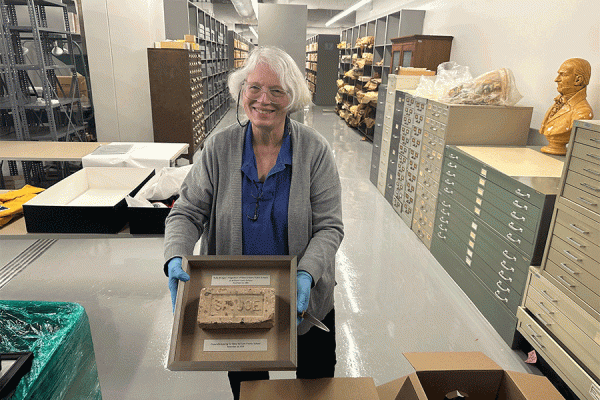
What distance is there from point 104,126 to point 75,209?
398 cm

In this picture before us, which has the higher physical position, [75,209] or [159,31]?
[159,31]

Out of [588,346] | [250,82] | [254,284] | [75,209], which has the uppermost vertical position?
[250,82]

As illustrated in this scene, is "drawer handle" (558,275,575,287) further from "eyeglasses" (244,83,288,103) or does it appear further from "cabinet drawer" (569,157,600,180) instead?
"eyeglasses" (244,83,288,103)

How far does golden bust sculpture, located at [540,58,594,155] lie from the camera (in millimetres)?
2775

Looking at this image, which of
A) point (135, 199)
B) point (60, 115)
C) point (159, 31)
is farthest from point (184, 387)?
point (159, 31)

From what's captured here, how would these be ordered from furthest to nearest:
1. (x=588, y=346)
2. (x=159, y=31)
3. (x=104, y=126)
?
(x=159, y=31)
(x=104, y=126)
(x=588, y=346)

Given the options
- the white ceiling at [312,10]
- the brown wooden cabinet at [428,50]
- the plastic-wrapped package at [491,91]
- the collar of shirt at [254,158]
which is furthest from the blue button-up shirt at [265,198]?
the white ceiling at [312,10]

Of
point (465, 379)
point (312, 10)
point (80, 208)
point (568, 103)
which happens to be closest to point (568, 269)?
point (465, 379)

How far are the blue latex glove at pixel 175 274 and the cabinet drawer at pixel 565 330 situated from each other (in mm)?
1888

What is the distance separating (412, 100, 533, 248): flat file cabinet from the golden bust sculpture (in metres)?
0.44

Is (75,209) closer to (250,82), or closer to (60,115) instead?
(250,82)

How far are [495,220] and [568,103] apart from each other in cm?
106

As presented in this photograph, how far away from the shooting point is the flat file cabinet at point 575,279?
1.90m

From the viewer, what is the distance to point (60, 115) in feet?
18.5
